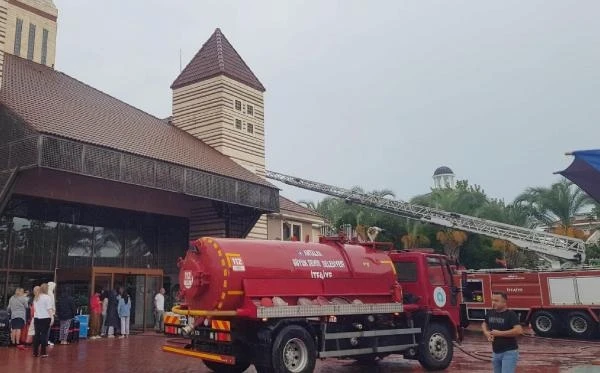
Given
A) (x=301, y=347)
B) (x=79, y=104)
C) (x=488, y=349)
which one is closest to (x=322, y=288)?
(x=301, y=347)

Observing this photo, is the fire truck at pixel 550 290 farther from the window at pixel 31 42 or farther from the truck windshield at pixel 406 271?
the window at pixel 31 42

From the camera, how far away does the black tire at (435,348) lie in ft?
38.9

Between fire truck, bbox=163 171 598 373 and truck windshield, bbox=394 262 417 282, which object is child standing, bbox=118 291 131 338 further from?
truck windshield, bbox=394 262 417 282

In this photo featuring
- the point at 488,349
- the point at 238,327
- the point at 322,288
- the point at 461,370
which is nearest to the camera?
the point at 238,327

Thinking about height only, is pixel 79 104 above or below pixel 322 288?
above

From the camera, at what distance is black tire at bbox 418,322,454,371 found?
11867mm

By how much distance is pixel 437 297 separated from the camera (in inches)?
494

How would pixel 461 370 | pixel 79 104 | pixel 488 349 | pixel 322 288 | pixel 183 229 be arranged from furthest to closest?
pixel 183 229, pixel 79 104, pixel 488 349, pixel 461 370, pixel 322 288

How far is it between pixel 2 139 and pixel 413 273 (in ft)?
42.1

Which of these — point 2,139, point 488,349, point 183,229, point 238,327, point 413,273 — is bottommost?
point 488,349

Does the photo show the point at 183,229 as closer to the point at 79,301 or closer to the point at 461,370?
the point at 79,301

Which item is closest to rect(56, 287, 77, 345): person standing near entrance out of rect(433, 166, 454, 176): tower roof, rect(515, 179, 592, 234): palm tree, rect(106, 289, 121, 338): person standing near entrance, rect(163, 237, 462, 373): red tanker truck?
rect(106, 289, 121, 338): person standing near entrance

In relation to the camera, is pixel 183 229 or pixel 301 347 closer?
pixel 301 347

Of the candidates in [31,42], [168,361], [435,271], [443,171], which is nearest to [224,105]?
[31,42]
